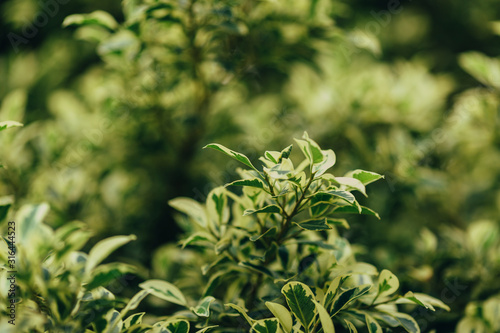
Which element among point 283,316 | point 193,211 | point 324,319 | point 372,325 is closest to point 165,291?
point 193,211

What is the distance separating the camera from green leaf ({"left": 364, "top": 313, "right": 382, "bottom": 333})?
0.97 metres

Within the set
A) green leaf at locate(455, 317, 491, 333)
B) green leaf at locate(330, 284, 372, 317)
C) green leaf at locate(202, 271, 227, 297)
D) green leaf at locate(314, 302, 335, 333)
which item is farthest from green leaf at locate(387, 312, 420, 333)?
green leaf at locate(202, 271, 227, 297)

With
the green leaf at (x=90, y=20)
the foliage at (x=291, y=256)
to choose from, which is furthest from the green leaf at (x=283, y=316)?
the green leaf at (x=90, y=20)

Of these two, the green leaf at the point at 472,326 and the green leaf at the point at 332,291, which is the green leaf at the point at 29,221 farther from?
the green leaf at the point at 472,326

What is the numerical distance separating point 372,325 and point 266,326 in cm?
27

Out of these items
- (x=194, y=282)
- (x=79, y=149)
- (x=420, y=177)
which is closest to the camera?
(x=194, y=282)

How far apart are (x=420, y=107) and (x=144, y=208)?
146 cm

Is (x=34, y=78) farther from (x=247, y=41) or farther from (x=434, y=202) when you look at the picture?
(x=434, y=202)

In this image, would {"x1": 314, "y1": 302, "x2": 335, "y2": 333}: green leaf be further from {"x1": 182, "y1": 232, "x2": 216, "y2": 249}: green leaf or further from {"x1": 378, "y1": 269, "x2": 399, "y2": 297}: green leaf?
{"x1": 182, "y1": 232, "x2": 216, "y2": 249}: green leaf

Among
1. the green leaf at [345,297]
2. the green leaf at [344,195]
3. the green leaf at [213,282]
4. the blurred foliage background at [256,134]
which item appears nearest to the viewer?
the green leaf at [344,195]

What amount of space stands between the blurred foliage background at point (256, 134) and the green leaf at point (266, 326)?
1.87 feet

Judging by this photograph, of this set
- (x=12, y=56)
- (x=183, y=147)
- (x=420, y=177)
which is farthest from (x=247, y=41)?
(x=12, y=56)

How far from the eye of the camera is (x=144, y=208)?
1911mm

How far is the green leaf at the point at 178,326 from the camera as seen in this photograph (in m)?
0.96
